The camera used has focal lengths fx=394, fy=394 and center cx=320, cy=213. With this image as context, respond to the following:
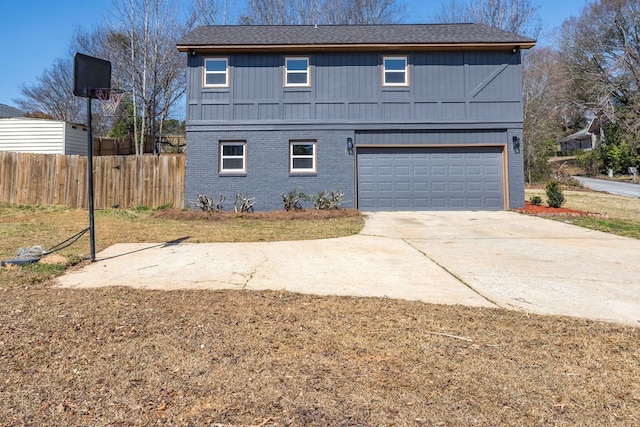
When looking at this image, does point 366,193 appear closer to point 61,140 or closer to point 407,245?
point 407,245

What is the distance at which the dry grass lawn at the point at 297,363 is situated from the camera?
2.14m

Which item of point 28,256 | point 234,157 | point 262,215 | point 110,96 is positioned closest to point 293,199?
point 262,215

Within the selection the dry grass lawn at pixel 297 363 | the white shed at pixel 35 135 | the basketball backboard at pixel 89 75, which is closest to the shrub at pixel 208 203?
the basketball backboard at pixel 89 75

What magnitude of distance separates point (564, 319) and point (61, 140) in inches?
772

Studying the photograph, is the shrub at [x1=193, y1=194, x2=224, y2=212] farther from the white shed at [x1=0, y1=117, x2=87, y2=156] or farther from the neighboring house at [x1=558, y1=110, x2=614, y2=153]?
the neighboring house at [x1=558, y1=110, x2=614, y2=153]

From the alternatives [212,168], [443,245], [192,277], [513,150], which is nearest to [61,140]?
[212,168]

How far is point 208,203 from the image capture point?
13.1 m

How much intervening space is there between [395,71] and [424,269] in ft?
33.6

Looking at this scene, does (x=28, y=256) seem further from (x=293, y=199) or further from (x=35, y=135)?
(x=35, y=135)

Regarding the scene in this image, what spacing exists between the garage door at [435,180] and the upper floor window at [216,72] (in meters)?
5.56

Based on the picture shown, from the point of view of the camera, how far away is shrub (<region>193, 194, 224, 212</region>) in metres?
13.1

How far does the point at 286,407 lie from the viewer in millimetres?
2184

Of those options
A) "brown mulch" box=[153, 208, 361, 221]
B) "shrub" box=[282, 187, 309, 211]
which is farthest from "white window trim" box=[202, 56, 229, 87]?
"brown mulch" box=[153, 208, 361, 221]

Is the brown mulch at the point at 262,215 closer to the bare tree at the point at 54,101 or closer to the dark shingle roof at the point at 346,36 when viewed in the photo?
the dark shingle roof at the point at 346,36
